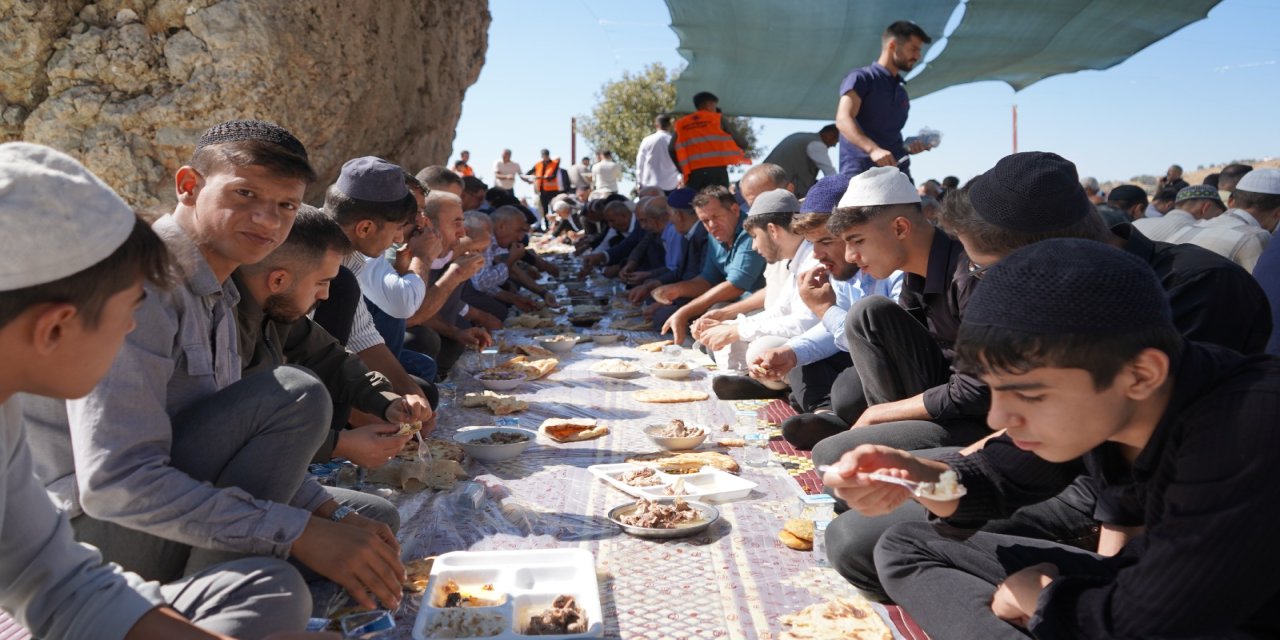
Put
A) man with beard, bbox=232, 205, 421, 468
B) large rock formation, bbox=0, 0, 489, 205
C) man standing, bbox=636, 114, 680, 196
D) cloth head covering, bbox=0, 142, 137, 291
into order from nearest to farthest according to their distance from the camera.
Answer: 1. cloth head covering, bbox=0, 142, 137, 291
2. man with beard, bbox=232, 205, 421, 468
3. large rock formation, bbox=0, 0, 489, 205
4. man standing, bbox=636, 114, 680, 196

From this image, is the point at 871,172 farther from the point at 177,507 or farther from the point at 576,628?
the point at 177,507

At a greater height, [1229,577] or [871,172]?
[871,172]

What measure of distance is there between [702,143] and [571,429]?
6720 mm

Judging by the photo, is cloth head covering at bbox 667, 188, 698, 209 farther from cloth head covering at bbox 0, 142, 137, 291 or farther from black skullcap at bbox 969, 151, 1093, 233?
cloth head covering at bbox 0, 142, 137, 291

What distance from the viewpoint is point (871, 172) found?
3.89 m

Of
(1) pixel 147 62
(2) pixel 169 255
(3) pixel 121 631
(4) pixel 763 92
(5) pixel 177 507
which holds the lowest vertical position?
(3) pixel 121 631

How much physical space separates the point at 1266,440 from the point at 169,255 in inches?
77.9

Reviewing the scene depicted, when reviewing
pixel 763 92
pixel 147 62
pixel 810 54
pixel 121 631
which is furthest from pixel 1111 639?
pixel 763 92

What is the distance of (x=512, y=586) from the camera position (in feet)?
8.49

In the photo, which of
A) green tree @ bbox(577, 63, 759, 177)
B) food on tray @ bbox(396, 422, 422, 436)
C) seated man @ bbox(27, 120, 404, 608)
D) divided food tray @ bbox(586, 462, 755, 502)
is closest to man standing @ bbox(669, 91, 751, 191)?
divided food tray @ bbox(586, 462, 755, 502)

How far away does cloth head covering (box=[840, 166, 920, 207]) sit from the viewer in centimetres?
374

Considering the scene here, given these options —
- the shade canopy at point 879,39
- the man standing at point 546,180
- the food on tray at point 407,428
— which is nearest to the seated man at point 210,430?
the food on tray at point 407,428

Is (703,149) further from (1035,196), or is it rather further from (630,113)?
(630,113)

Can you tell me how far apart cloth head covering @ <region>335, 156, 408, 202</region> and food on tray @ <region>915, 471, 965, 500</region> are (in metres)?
3.12
